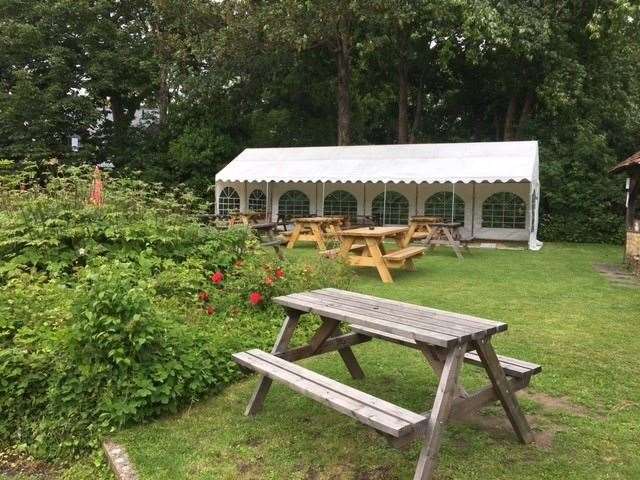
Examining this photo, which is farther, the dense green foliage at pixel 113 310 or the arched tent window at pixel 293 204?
the arched tent window at pixel 293 204

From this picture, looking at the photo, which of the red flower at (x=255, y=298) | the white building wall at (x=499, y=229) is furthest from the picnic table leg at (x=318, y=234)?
the red flower at (x=255, y=298)

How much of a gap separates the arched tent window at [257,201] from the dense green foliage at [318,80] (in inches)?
124

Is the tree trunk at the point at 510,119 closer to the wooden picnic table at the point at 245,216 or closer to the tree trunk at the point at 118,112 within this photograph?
the wooden picnic table at the point at 245,216

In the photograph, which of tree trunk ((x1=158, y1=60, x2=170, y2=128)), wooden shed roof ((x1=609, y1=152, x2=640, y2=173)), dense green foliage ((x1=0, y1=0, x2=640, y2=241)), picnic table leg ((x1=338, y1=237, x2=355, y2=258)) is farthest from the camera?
tree trunk ((x1=158, y1=60, x2=170, y2=128))

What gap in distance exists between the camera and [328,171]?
50.2ft

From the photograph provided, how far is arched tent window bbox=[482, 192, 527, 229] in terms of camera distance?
49.9ft

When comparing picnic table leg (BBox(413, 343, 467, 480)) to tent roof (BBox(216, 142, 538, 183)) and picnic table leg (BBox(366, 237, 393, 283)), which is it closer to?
picnic table leg (BBox(366, 237, 393, 283))

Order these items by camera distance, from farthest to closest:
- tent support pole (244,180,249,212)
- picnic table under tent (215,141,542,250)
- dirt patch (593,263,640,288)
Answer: tent support pole (244,180,249,212)
picnic table under tent (215,141,542,250)
dirt patch (593,263,640,288)

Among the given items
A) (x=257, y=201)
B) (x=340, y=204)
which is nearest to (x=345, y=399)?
(x=340, y=204)

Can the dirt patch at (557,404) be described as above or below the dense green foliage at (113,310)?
below

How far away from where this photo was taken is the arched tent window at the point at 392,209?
54.1 ft

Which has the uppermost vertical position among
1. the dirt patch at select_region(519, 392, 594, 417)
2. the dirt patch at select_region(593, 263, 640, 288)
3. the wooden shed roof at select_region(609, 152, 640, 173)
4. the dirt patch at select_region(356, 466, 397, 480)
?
the wooden shed roof at select_region(609, 152, 640, 173)

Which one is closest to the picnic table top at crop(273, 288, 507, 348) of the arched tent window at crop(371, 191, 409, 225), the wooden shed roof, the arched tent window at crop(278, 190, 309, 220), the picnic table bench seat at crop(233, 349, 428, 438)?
the picnic table bench seat at crop(233, 349, 428, 438)

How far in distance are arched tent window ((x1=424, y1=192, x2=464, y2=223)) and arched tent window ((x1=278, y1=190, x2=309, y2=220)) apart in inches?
153
